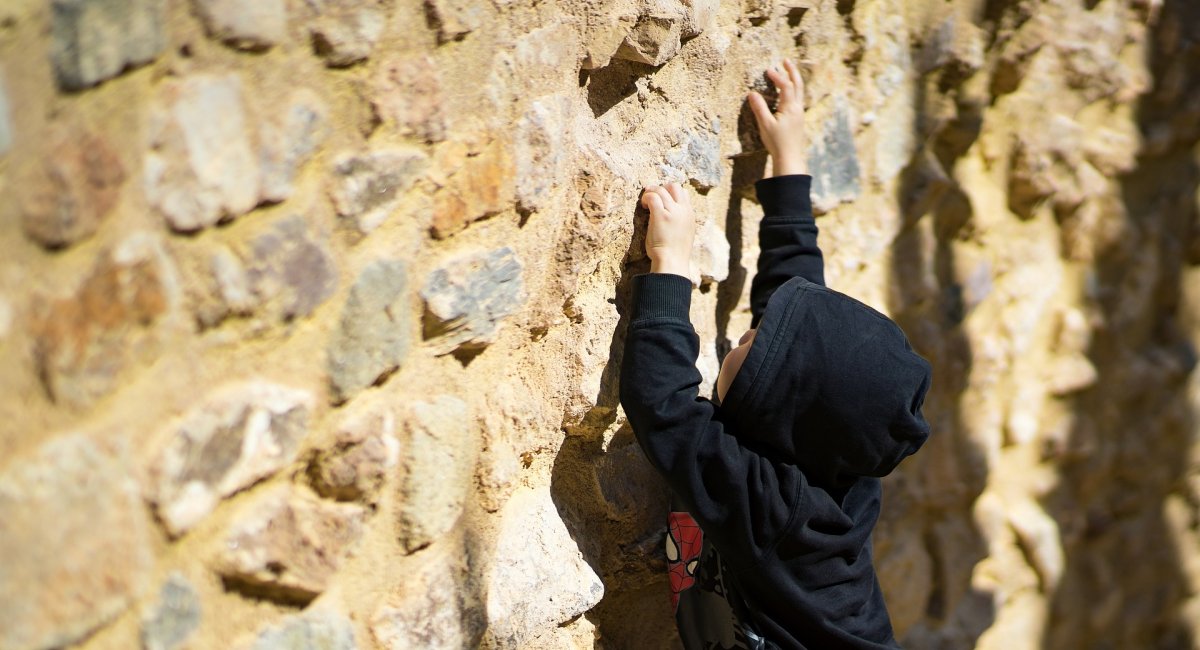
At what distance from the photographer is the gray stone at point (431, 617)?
108 centimetres

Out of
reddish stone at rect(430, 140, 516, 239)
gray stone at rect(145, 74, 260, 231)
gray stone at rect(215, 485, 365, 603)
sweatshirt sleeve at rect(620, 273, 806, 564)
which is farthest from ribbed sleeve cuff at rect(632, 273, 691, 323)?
gray stone at rect(145, 74, 260, 231)

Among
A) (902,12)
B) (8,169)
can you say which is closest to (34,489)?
(8,169)

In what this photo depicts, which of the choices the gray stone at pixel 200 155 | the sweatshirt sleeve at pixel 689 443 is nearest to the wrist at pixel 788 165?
the sweatshirt sleeve at pixel 689 443

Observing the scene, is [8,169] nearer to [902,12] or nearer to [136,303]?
[136,303]

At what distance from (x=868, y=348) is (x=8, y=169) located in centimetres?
98

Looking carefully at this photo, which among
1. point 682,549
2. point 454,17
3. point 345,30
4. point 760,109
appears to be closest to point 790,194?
point 760,109

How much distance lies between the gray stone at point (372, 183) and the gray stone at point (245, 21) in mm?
136

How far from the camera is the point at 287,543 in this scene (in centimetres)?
97

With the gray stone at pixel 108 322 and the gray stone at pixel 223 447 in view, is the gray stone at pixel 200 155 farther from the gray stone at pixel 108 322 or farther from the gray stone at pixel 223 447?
the gray stone at pixel 223 447

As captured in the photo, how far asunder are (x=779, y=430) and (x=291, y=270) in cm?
68

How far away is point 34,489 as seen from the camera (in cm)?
76

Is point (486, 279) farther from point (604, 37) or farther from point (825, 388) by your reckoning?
point (825, 388)

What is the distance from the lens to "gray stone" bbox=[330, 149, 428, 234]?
0.98 metres

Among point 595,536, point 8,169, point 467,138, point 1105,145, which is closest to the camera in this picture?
point 8,169
